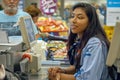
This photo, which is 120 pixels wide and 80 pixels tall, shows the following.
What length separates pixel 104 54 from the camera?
233 centimetres

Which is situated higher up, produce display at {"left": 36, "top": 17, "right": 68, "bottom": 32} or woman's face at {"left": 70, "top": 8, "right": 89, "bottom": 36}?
woman's face at {"left": 70, "top": 8, "right": 89, "bottom": 36}

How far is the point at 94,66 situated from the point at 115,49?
0.32m

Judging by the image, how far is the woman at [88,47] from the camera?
230 centimetres

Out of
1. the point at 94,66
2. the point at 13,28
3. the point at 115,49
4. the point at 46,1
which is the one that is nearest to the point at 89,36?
the point at 94,66

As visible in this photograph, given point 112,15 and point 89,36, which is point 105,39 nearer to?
point 89,36

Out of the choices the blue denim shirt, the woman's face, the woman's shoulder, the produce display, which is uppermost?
the woman's face

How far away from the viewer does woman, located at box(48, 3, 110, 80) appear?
7.56 ft

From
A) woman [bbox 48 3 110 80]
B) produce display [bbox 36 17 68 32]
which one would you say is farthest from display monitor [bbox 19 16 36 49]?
produce display [bbox 36 17 68 32]

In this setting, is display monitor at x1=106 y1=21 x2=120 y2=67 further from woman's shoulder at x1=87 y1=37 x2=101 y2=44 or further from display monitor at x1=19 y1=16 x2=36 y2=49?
display monitor at x1=19 y1=16 x2=36 y2=49

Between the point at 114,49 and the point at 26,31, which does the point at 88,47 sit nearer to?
the point at 114,49

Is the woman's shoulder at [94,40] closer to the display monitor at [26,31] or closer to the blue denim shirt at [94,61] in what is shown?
the blue denim shirt at [94,61]

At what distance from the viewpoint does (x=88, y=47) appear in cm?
236

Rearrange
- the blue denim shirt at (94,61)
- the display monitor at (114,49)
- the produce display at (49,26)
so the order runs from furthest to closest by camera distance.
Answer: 1. the produce display at (49,26)
2. the blue denim shirt at (94,61)
3. the display monitor at (114,49)

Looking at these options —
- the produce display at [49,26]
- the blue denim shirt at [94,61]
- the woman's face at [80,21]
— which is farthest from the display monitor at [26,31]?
the produce display at [49,26]
